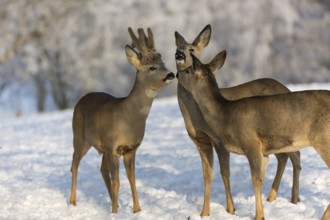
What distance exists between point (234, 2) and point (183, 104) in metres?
22.8

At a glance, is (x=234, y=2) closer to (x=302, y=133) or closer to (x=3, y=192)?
(x=3, y=192)

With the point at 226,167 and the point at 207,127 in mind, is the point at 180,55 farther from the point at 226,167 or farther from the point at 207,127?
the point at 226,167

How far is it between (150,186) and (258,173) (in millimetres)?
2916

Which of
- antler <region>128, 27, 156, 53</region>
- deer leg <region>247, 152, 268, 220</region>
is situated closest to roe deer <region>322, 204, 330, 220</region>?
deer leg <region>247, 152, 268, 220</region>

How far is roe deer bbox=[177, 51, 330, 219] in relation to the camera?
7.13m

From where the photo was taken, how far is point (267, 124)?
7.40m

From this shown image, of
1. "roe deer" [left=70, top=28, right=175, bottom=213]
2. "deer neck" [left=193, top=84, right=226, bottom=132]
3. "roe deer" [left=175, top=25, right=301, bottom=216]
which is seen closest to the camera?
"deer neck" [left=193, top=84, right=226, bottom=132]

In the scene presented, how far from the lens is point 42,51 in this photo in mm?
34906

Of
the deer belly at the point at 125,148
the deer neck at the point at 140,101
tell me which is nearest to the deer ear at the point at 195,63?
the deer neck at the point at 140,101

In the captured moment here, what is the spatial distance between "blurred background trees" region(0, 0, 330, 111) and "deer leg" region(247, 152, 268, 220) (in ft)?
73.2

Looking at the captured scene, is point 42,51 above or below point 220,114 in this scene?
below

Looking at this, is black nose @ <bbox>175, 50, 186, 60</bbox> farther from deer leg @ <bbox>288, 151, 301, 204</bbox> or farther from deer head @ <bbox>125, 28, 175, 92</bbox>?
deer leg @ <bbox>288, 151, 301, 204</bbox>

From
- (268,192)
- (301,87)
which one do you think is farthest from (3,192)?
(301,87)

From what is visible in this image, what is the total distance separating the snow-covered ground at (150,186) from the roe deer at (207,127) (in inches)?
8.4
